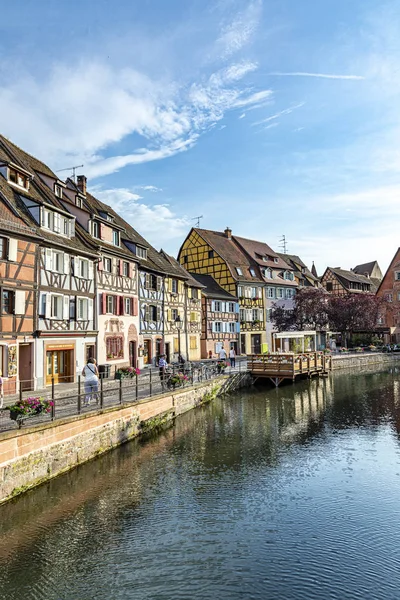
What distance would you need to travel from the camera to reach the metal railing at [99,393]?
13816 mm

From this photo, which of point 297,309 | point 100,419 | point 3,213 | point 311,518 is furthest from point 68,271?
point 297,309

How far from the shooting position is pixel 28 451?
12.7 m

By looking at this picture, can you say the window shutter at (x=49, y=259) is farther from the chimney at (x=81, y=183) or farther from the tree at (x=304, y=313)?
the tree at (x=304, y=313)

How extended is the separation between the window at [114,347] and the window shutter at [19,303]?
8.40 metres

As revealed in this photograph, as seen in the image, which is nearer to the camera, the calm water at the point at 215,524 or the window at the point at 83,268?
the calm water at the point at 215,524

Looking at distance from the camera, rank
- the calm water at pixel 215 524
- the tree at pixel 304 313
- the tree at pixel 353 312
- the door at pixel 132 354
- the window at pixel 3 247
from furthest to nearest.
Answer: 1. the tree at pixel 353 312
2. the tree at pixel 304 313
3. the door at pixel 132 354
4. the window at pixel 3 247
5. the calm water at pixel 215 524

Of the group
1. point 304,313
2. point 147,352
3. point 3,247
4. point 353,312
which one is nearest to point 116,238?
point 147,352

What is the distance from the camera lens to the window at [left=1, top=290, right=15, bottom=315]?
20516 millimetres

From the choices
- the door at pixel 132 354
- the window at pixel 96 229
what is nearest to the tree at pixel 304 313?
the door at pixel 132 354

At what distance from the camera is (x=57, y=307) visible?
79.8 feet

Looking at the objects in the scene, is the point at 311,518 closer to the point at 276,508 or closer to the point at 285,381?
the point at 276,508

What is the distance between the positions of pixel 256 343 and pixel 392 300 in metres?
26.3

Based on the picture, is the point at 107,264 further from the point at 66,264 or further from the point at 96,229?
the point at 66,264

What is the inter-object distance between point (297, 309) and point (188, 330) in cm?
1536
